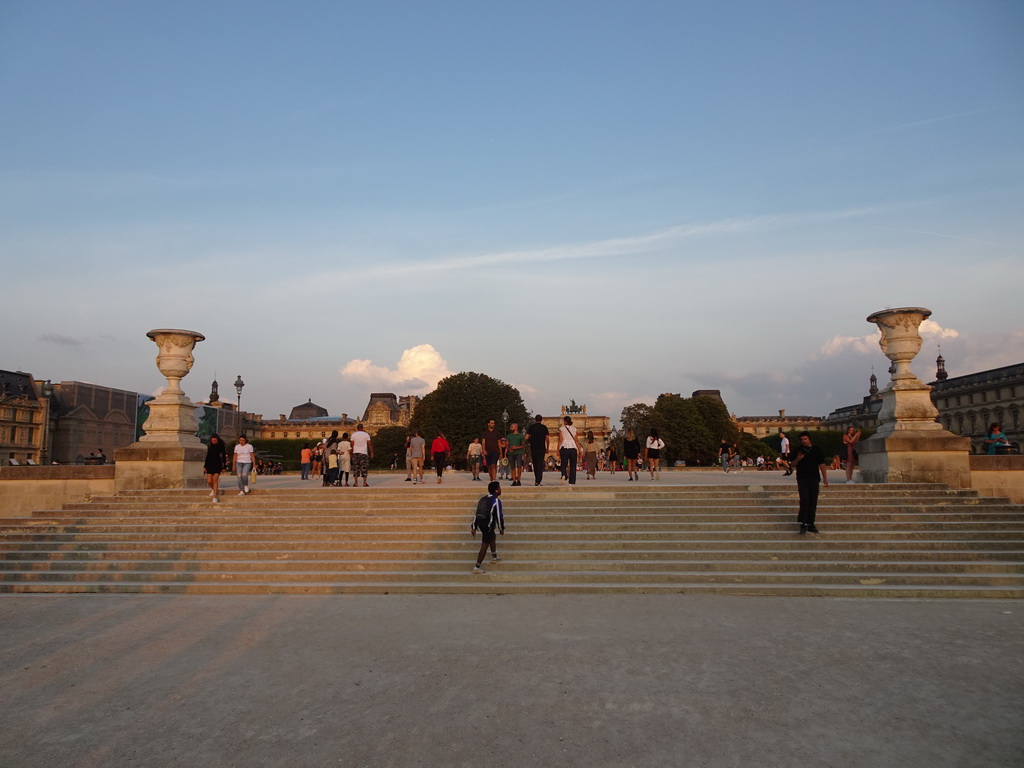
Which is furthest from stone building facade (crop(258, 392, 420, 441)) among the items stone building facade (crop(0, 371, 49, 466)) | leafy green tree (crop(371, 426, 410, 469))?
stone building facade (crop(0, 371, 49, 466))

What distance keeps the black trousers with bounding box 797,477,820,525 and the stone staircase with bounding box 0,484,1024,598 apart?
1.16 ft

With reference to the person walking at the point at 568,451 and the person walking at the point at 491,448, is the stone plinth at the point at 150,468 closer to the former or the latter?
the person walking at the point at 491,448

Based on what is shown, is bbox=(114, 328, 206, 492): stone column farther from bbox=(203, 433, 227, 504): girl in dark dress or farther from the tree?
the tree

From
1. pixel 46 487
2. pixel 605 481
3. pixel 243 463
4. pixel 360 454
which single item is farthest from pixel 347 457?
pixel 605 481

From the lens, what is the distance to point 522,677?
5695 mm

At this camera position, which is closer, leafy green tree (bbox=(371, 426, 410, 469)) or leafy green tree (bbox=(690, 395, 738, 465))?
leafy green tree (bbox=(690, 395, 738, 465))

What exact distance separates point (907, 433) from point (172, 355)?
1652 cm

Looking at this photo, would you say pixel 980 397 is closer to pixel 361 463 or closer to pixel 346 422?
pixel 361 463

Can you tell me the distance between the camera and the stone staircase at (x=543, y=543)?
9.66m

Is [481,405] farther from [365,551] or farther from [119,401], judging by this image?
[365,551]

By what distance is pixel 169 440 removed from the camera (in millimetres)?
15461

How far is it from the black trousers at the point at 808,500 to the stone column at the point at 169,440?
1276cm

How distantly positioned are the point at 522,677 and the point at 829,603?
4895 mm

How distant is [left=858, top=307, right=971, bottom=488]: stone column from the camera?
13.5 meters
